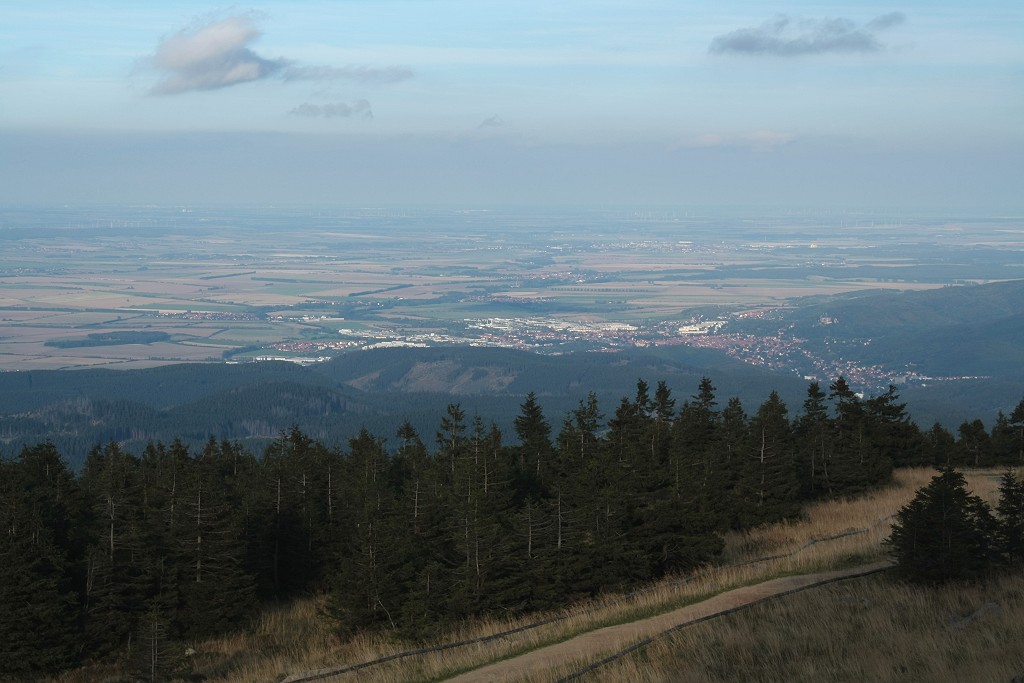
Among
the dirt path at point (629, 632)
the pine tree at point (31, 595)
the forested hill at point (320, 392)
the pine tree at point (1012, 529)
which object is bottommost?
the forested hill at point (320, 392)

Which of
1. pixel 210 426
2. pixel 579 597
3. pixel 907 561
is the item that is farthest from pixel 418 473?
pixel 210 426

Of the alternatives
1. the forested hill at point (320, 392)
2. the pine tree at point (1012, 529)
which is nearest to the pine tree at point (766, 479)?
the pine tree at point (1012, 529)

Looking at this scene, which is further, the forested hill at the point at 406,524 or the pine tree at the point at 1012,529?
the forested hill at the point at 406,524

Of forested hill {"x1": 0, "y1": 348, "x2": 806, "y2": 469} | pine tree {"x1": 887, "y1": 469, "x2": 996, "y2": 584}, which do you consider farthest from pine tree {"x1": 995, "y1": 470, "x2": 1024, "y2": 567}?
forested hill {"x1": 0, "y1": 348, "x2": 806, "y2": 469}

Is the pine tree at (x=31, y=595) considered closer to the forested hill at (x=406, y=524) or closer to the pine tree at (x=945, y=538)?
the forested hill at (x=406, y=524)

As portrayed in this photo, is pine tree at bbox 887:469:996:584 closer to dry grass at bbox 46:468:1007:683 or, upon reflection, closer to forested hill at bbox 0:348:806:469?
dry grass at bbox 46:468:1007:683

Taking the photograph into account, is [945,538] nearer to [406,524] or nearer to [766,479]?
[766,479]
